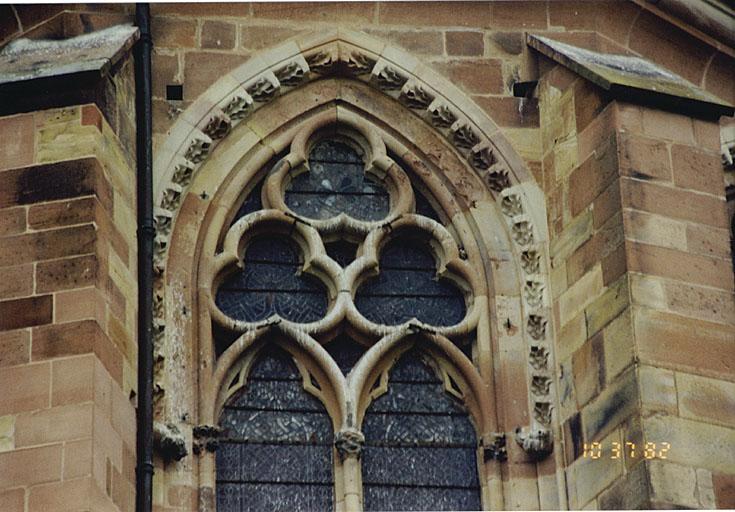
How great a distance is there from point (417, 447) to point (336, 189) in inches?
72.1

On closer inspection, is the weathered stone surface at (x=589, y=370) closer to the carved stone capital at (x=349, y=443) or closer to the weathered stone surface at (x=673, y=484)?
the weathered stone surface at (x=673, y=484)

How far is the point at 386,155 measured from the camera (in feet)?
64.7

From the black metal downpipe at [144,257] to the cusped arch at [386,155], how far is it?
0.27 m

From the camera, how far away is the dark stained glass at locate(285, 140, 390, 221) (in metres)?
19.6

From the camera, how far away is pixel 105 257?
17.8m

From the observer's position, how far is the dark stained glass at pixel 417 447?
18.5 metres

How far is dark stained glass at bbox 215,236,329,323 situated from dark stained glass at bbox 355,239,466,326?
0.93ft

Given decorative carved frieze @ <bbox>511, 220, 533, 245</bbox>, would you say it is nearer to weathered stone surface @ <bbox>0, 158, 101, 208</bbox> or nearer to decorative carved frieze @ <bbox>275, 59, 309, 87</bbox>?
decorative carved frieze @ <bbox>275, 59, 309, 87</bbox>

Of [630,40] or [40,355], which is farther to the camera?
[630,40]

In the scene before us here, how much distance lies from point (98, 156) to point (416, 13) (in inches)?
111

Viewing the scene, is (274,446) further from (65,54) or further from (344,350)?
(65,54)

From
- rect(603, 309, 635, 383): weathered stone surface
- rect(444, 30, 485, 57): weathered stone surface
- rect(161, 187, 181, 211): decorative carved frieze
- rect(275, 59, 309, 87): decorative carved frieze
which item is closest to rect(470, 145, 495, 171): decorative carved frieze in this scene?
rect(444, 30, 485, 57): weathered stone surface

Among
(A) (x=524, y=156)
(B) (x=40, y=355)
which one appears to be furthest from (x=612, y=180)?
(B) (x=40, y=355)

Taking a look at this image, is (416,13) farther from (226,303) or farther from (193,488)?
(193,488)
